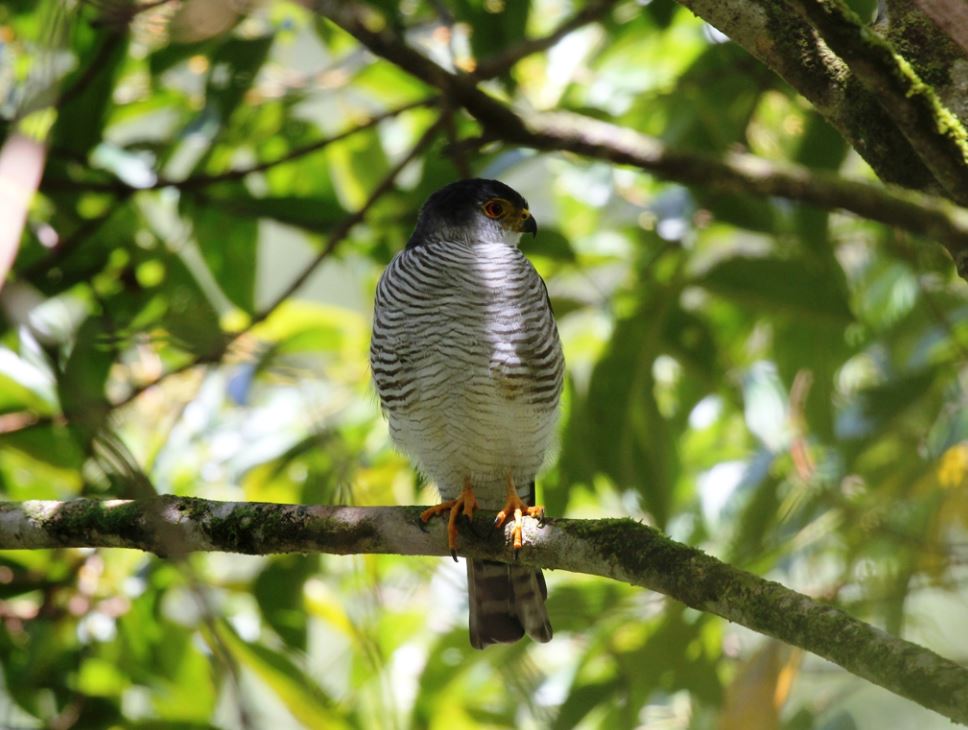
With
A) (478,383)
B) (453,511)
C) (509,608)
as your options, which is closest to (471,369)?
(478,383)

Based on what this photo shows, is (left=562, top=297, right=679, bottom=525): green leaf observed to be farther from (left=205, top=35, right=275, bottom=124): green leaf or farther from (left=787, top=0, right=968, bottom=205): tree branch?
(left=787, top=0, right=968, bottom=205): tree branch

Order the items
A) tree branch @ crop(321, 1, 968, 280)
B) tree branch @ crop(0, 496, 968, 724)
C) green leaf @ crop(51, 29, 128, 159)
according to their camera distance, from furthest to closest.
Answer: green leaf @ crop(51, 29, 128, 159) → tree branch @ crop(321, 1, 968, 280) → tree branch @ crop(0, 496, 968, 724)

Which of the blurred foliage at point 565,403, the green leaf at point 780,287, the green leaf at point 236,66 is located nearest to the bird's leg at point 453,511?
the blurred foliage at point 565,403

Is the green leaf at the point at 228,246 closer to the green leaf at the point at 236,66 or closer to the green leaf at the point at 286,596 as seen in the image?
the green leaf at the point at 236,66

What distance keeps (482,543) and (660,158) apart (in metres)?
1.78

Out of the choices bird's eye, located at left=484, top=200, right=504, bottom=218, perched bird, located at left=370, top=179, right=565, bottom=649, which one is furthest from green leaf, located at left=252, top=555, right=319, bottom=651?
bird's eye, located at left=484, top=200, right=504, bottom=218

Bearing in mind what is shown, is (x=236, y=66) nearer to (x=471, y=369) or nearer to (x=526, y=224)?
(x=526, y=224)

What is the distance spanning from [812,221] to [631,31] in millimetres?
1301

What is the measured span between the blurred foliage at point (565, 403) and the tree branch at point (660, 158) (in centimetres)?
24

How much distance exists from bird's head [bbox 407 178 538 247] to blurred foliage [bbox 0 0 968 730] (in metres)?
0.30

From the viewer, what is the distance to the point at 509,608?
4.24 meters

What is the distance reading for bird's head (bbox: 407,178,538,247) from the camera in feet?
15.3

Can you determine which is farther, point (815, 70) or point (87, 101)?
point (87, 101)

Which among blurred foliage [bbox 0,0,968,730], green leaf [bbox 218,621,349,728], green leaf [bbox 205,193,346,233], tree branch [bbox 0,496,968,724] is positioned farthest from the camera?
green leaf [bbox 205,193,346,233]
